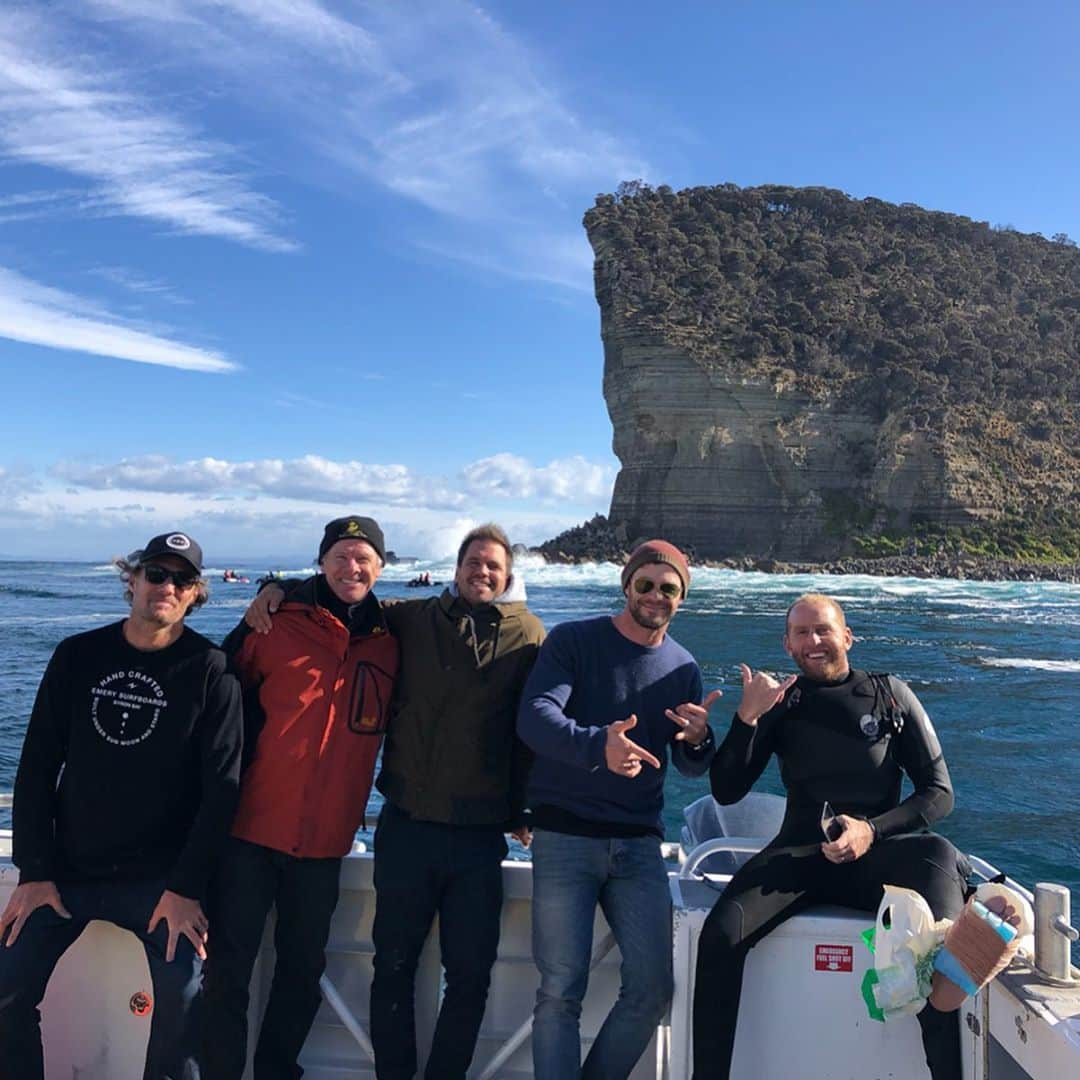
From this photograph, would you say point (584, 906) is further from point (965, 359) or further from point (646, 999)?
point (965, 359)

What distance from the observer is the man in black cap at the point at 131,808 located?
2721 mm

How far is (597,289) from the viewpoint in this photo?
6719cm

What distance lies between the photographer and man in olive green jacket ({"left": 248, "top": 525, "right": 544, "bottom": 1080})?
2.98 metres

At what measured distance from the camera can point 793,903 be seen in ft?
9.70

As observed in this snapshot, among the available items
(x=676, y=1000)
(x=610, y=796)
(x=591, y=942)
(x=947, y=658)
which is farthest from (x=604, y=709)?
(x=947, y=658)

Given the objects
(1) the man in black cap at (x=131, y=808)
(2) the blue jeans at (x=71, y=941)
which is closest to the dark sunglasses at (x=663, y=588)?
(1) the man in black cap at (x=131, y=808)

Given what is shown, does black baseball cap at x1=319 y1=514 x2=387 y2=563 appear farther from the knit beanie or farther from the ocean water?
the ocean water

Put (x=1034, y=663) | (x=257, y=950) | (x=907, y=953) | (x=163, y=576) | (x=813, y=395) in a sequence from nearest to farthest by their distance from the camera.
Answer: (x=907, y=953)
(x=163, y=576)
(x=257, y=950)
(x=1034, y=663)
(x=813, y=395)

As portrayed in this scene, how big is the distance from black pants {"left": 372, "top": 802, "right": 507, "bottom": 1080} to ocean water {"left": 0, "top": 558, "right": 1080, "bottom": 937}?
22.0 ft

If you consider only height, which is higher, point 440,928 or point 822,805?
point 822,805

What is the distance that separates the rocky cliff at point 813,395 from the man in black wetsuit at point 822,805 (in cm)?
5602

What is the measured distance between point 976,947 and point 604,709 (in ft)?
4.19

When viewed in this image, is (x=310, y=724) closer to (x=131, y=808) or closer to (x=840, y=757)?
(x=131, y=808)

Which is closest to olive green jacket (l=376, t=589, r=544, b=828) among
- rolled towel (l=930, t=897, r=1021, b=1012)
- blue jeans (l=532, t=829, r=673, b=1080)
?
blue jeans (l=532, t=829, r=673, b=1080)
